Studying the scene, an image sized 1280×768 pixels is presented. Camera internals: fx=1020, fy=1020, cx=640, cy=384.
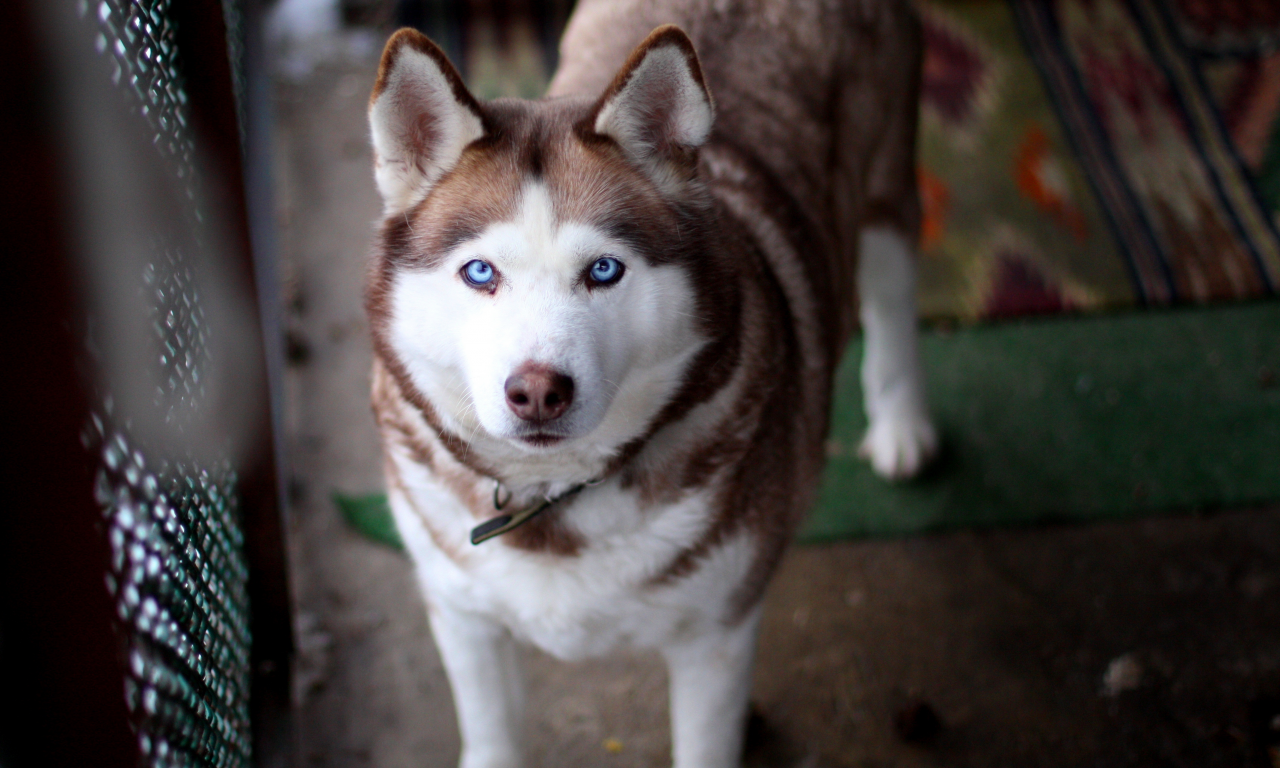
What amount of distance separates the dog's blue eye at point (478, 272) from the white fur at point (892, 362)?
1.52 metres

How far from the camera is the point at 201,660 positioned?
6.00 ft

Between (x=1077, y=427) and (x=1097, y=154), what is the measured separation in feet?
4.71

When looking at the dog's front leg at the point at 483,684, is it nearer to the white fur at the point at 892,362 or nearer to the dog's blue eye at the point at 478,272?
the dog's blue eye at the point at 478,272

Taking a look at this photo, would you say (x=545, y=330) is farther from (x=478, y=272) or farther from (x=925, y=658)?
(x=925, y=658)

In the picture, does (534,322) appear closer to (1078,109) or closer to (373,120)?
(373,120)

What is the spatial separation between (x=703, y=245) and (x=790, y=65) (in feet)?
2.74

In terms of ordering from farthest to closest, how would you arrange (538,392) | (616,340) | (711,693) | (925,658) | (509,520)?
(925,658)
(711,693)
(509,520)
(616,340)
(538,392)

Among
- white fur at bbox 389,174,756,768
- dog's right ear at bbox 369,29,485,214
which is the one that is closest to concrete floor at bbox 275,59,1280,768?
white fur at bbox 389,174,756,768

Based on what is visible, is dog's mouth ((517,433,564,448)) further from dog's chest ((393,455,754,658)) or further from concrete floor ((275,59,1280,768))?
concrete floor ((275,59,1280,768))

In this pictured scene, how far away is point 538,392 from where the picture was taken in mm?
1477

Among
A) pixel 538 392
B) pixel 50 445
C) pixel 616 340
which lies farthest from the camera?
pixel 616 340

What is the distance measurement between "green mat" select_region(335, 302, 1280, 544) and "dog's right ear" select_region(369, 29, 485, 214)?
149 centimetres

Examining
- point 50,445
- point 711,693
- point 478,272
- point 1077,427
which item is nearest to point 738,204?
point 478,272

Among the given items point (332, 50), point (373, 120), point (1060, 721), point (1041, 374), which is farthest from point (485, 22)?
point (1060, 721)
